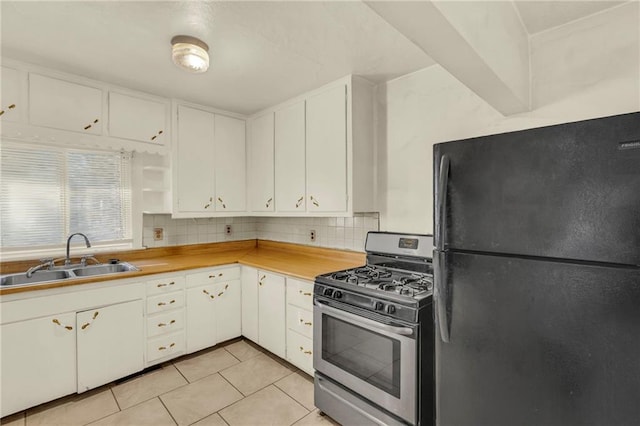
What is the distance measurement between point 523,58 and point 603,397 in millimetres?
1605

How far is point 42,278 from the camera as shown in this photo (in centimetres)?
234

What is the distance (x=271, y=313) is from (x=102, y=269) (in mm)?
1490

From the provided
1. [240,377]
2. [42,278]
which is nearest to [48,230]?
[42,278]

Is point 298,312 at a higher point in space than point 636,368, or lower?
lower

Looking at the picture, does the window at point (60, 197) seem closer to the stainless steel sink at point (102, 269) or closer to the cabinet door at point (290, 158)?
the stainless steel sink at point (102, 269)

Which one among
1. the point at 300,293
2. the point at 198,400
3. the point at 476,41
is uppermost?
the point at 476,41

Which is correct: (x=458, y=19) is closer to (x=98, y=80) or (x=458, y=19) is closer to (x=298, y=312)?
(x=298, y=312)

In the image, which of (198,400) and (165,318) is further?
(165,318)

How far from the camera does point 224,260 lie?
2.94m

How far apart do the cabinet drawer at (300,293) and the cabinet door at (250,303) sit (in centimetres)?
49

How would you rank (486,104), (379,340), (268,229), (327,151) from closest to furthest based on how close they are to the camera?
(379,340), (486,104), (327,151), (268,229)

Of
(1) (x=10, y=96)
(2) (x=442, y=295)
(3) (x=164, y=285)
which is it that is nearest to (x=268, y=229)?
(3) (x=164, y=285)

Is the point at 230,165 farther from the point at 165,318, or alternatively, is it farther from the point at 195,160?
the point at 165,318

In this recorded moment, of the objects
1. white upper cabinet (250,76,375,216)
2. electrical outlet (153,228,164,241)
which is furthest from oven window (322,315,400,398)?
electrical outlet (153,228,164,241)
